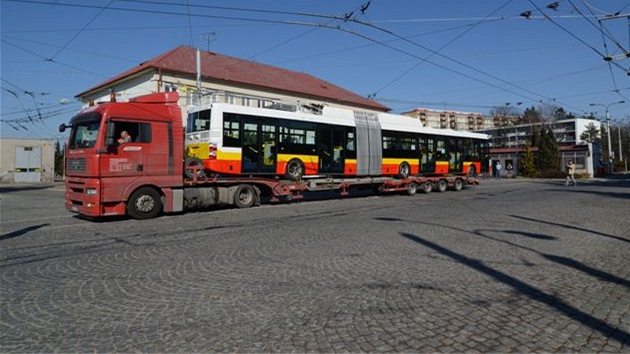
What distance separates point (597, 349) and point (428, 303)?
64.8 inches

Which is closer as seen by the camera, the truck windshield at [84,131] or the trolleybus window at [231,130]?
the truck windshield at [84,131]

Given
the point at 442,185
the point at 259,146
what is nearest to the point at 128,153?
the point at 259,146

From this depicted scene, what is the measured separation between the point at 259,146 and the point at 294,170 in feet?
6.37

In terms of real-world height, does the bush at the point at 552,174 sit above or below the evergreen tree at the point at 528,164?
below

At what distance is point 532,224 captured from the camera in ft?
36.9

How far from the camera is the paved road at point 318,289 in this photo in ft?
13.0

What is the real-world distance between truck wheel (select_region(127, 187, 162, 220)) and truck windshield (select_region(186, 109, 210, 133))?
294cm

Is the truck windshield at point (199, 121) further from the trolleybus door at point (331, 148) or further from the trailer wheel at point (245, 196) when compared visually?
the trolleybus door at point (331, 148)

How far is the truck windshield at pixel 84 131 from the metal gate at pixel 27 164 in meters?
49.4

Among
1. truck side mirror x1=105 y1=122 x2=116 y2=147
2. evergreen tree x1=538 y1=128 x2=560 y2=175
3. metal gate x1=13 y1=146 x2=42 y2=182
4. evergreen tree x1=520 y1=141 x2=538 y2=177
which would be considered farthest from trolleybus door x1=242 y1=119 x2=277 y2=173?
metal gate x1=13 y1=146 x2=42 y2=182

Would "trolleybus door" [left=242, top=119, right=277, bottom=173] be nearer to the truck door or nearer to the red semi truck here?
the red semi truck

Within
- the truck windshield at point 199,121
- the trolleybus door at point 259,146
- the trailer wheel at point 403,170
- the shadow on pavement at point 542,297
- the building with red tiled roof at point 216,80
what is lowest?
the shadow on pavement at point 542,297

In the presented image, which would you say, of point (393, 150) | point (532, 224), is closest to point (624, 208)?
point (532, 224)

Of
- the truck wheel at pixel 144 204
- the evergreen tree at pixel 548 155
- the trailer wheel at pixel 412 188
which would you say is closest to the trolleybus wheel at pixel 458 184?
the trailer wheel at pixel 412 188
